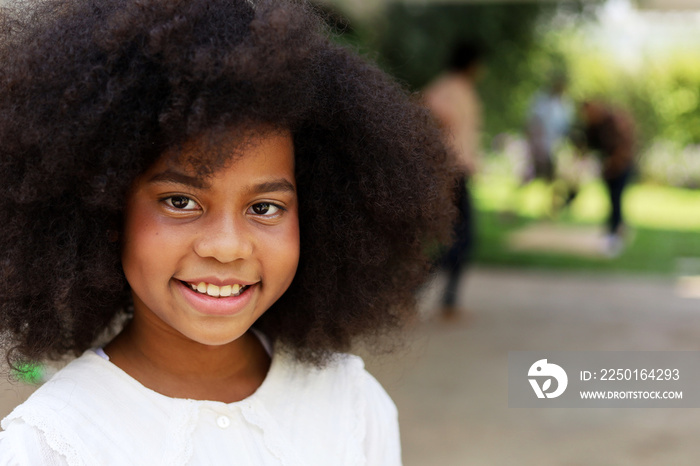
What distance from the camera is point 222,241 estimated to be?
1449 millimetres

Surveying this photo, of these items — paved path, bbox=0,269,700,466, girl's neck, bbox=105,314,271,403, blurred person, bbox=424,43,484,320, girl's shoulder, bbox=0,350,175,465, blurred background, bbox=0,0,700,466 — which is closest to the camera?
girl's shoulder, bbox=0,350,175,465

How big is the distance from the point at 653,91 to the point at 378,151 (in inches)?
622

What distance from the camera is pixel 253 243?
1518 millimetres

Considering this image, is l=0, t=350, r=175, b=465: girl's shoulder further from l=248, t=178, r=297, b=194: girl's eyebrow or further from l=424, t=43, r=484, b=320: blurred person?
l=424, t=43, r=484, b=320: blurred person

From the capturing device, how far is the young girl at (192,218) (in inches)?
55.7

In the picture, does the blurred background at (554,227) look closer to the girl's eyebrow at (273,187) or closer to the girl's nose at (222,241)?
the girl's eyebrow at (273,187)

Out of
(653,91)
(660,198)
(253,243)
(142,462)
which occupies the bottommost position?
(142,462)

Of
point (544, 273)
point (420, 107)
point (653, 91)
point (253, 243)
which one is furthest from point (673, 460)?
point (653, 91)

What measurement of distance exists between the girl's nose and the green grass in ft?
25.3

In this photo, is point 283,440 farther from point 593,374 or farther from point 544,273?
point 544,273

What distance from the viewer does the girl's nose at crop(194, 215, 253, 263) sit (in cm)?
145

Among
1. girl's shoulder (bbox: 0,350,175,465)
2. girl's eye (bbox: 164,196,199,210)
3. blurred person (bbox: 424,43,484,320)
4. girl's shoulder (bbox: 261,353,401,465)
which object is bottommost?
girl's shoulder (bbox: 0,350,175,465)

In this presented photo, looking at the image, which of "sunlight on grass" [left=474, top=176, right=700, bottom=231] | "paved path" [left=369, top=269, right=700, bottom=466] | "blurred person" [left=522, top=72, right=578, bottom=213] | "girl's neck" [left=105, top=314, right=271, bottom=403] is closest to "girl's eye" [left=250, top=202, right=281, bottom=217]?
"girl's neck" [left=105, top=314, right=271, bottom=403]

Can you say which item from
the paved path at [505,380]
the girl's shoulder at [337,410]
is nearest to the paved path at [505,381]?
the paved path at [505,380]
